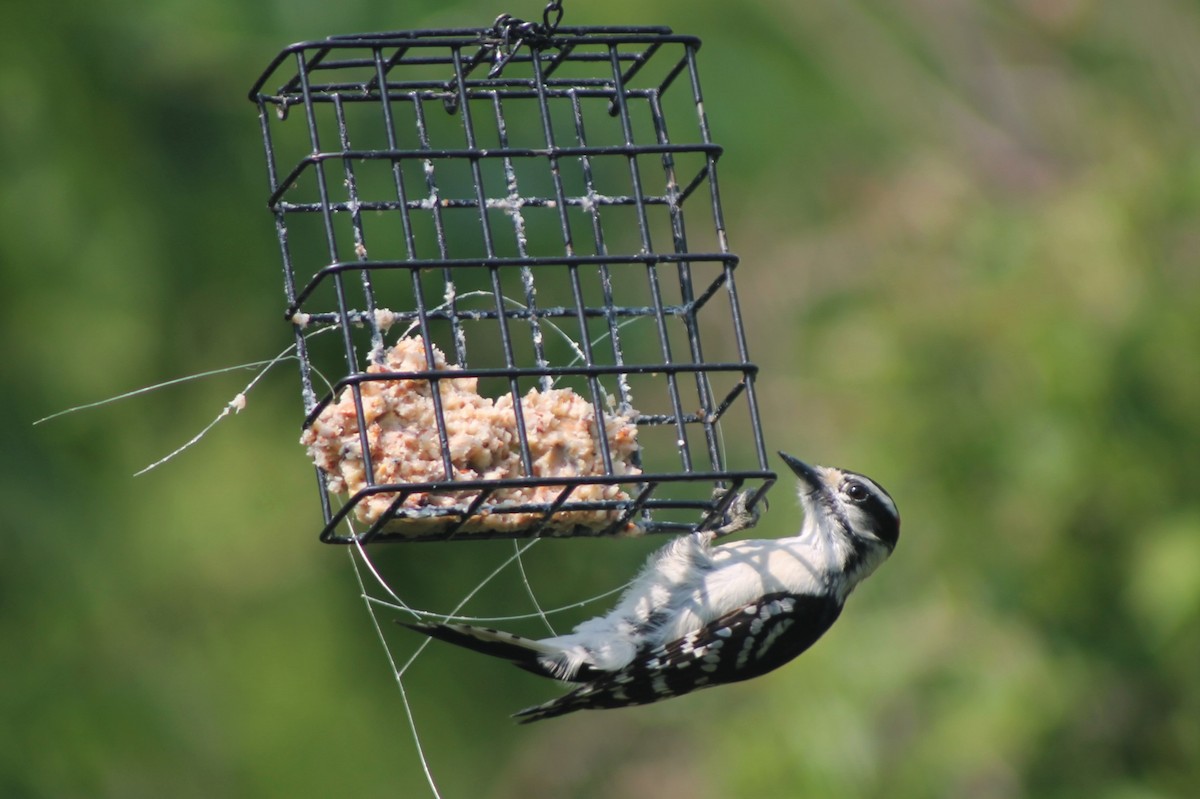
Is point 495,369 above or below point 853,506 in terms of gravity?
above

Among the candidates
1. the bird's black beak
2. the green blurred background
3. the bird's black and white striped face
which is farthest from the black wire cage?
the green blurred background

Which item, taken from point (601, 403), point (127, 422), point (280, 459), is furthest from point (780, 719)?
point (127, 422)

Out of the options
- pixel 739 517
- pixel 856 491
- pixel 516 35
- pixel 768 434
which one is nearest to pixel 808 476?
pixel 856 491

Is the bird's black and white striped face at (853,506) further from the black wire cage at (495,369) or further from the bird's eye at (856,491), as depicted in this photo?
the black wire cage at (495,369)

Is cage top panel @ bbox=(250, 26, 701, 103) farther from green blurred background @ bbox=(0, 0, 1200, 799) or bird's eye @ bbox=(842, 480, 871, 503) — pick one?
green blurred background @ bbox=(0, 0, 1200, 799)

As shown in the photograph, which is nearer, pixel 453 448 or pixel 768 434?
pixel 453 448

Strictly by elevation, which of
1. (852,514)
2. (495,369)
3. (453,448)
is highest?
(495,369)

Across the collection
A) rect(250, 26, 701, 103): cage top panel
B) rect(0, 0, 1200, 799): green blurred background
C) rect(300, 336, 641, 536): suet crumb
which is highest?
rect(250, 26, 701, 103): cage top panel

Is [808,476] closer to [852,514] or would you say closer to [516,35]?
[852,514]
